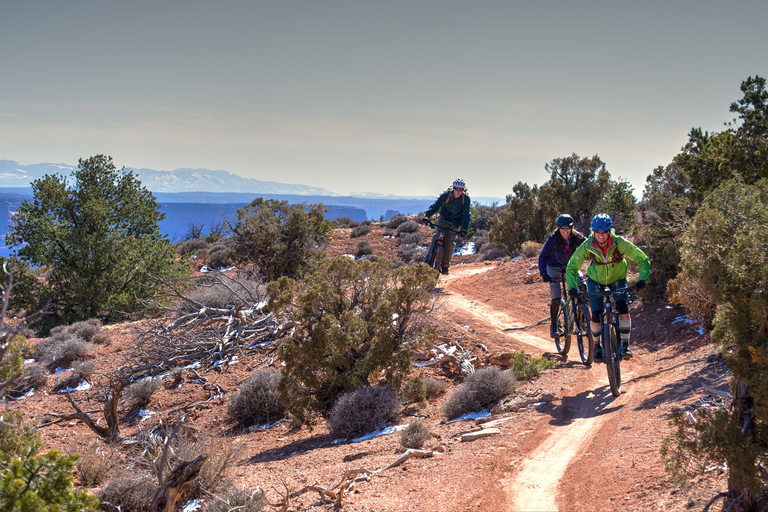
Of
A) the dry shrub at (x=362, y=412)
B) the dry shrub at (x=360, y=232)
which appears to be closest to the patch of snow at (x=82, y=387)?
the dry shrub at (x=362, y=412)

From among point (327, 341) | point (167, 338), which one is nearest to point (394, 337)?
point (327, 341)

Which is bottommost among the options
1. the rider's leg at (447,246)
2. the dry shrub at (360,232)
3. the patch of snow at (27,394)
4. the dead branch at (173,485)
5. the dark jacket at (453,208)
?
the patch of snow at (27,394)

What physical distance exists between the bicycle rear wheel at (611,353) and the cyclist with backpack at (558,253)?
1647mm

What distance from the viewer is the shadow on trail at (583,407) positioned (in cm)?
563

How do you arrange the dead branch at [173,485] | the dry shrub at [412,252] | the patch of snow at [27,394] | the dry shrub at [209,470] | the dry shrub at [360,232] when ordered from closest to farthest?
the dead branch at [173,485], the dry shrub at [209,470], the patch of snow at [27,394], the dry shrub at [412,252], the dry shrub at [360,232]

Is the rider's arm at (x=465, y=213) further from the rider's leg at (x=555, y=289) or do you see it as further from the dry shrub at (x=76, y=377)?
the dry shrub at (x=76, y=377)

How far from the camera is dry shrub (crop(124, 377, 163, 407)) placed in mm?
9172

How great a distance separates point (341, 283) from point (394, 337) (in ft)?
3.65

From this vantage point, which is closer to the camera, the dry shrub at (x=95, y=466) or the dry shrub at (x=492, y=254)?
the dry shrub at (x=95, y=466)

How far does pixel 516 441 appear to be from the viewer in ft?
16.8

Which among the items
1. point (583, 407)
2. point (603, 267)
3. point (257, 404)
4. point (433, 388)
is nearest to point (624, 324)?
point (603, 267)

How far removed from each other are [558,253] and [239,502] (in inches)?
213

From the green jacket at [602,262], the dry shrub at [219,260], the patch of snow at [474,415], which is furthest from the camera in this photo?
the dry shrub at [219,260]

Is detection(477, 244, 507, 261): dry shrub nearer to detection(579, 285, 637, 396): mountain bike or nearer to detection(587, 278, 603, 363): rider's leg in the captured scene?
detection(587, 278, 603, 363): rider's leg
